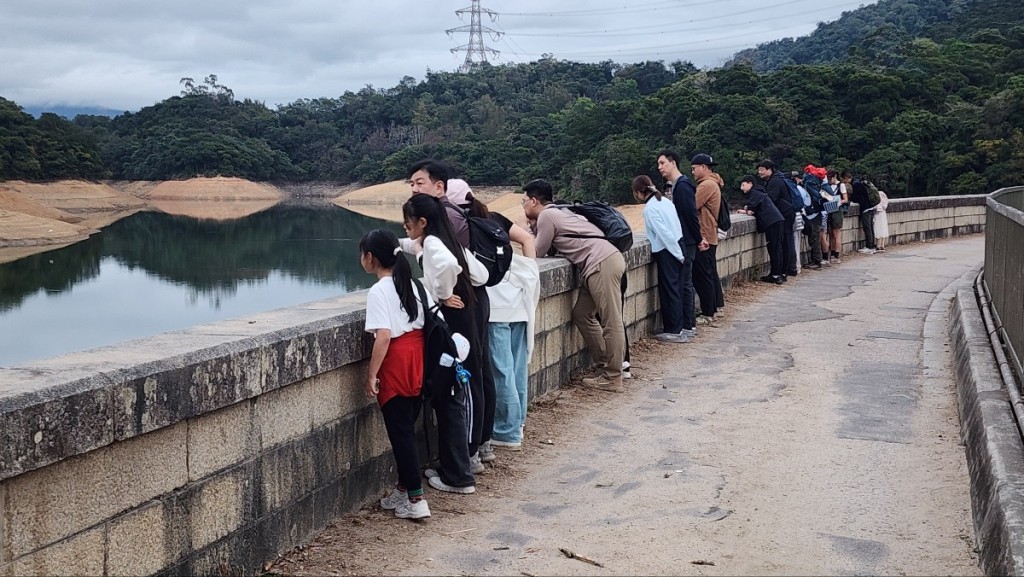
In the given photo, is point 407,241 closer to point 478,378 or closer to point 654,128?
point 478,378

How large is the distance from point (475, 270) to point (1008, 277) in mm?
3762

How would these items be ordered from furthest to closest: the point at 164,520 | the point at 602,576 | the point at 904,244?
1. the point at 904,244
2. the point at 602,576
3. the point at 164,520

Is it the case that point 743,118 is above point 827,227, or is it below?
above

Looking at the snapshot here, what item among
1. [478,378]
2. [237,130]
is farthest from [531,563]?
[237,130]

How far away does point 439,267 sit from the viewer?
450cm

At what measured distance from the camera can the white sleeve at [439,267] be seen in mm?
4488

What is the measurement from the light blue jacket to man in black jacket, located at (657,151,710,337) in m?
0.20

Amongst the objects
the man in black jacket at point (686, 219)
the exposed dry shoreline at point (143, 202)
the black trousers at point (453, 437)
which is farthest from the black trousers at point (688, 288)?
the exposed dry shoreline at point (143, 202)

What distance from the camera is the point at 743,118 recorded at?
43.1 m

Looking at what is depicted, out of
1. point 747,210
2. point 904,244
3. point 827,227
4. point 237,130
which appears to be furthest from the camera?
point 237,130

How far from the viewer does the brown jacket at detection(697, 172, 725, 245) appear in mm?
9492

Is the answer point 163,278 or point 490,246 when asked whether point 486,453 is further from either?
point 163,278

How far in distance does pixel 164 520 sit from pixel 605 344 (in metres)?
4.16

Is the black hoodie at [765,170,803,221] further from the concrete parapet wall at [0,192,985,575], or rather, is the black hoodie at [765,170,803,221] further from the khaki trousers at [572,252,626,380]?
the concrete parapet wall at [0,192,985,575]
